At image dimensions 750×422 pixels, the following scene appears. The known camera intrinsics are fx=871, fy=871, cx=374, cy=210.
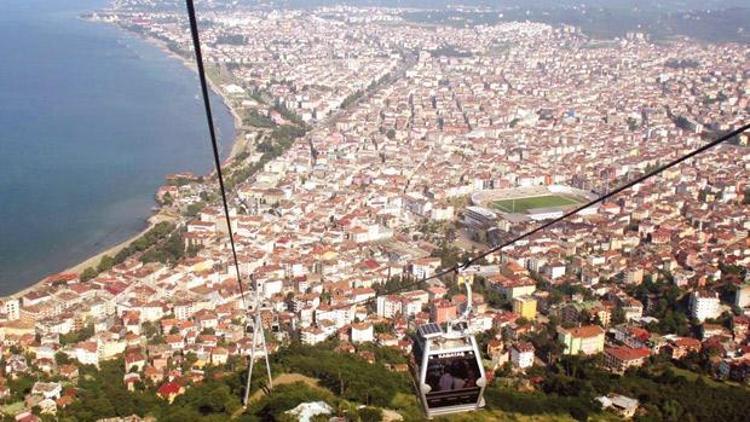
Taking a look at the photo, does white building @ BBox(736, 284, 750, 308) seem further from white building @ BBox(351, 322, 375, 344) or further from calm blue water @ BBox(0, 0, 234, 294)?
calm blue water @ BBox(0, 0, 234, 294)

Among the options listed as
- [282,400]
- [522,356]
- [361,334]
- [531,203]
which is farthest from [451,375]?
[531,203]

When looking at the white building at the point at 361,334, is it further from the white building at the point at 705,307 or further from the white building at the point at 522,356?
the white building at the point at 705,307

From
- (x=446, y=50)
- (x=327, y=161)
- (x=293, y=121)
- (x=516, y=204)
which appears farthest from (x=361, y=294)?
(x=446, y=50)

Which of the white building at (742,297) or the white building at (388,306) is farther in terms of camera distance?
the white building at (742,297)

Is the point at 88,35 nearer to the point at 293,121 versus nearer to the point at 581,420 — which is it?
the point at 293,121

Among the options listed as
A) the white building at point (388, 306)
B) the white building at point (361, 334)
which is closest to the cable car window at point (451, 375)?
the white building at point (361, 334)

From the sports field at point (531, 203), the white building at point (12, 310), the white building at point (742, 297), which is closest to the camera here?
the white building at point (12, 310)

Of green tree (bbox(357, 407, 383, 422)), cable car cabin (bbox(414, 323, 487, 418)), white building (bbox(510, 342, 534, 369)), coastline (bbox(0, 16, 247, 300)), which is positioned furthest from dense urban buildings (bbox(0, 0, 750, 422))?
cable car cabin (bbox(414, 323, 487, 418))
